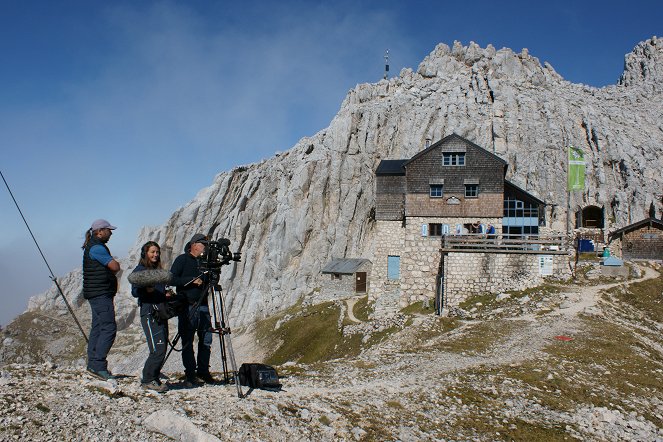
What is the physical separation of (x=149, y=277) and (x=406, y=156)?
311ft

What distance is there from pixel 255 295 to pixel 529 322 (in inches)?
2972

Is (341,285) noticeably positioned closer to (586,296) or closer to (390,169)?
(390,169)

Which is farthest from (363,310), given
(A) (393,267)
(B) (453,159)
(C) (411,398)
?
(C) (411,398)

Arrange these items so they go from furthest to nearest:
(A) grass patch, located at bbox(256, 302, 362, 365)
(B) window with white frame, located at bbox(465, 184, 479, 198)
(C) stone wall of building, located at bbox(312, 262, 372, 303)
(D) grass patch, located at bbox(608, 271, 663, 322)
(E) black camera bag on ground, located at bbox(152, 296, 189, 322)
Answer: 1. (C) stone wall of building, located at bbox(312, 262, 372, 303)
2. (B) window with white frame, located at bbox(465, 184, 479, 198)
3. (A) grass patch, located at bbox(256, 302, 362, 365)
4. (D) grass patch, located at bbox(608, 271, 663, 322)
5. (E) black camera bag on ground, located at bbox(152, 296, 189, 322)

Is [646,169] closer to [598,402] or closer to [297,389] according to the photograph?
[598,402]

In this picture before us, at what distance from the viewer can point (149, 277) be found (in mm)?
9562

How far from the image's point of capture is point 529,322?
76.9 feet

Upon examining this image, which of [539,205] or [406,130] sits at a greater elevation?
[406,130]

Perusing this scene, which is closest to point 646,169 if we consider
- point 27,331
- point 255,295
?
point 255,295

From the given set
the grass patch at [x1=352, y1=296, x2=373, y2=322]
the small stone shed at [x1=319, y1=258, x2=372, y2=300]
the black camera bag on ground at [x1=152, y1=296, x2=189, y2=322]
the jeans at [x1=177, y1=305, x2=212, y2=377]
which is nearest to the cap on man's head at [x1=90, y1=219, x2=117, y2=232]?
the black camera bag on ground at [x1=152, y1=296, x2=189, y2=322]

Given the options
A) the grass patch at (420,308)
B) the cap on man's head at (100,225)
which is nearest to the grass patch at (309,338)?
the grass patch at (420,308)

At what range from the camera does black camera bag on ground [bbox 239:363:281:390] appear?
1077 cm

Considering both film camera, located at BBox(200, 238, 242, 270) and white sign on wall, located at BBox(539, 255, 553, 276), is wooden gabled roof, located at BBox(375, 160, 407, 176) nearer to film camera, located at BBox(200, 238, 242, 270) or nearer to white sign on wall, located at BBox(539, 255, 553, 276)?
white sign on wall, located at BBox(539, 255, 553, 276)

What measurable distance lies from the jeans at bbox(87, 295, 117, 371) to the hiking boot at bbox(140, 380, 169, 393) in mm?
1121
